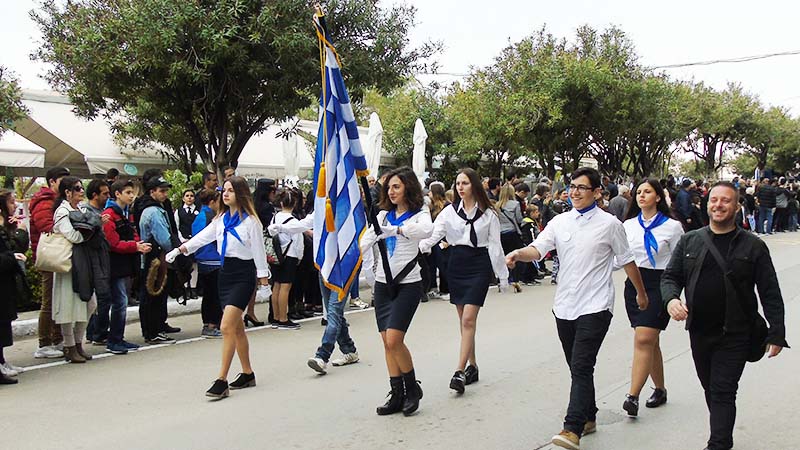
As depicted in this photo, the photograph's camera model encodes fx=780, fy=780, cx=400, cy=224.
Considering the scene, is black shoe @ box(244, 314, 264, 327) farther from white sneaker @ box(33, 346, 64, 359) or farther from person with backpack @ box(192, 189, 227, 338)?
white sneaker @ box(33, 346, 64, 359)

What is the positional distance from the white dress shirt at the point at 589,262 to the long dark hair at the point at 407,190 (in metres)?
1.28

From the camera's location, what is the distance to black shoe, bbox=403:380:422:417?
19.0 feet

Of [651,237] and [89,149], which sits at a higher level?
[89,149]

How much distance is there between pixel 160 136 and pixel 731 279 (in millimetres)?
19267

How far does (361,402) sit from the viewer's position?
6.28 meters

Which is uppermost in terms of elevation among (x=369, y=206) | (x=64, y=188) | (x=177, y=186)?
(x=177, y=186)

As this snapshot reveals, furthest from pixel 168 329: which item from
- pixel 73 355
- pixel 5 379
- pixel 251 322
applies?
pixel 5 379

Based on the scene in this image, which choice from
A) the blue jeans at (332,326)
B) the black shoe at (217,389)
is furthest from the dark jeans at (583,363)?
the black shoe at (217,389)

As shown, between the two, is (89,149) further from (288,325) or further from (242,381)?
(242,381)

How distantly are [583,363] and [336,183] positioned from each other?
2.18 m

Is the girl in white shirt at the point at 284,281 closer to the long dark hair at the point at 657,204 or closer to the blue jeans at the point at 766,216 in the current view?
the long dark hair at the point at 657,204

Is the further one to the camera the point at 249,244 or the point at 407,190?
the point at 249,244

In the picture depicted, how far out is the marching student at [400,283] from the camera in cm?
576

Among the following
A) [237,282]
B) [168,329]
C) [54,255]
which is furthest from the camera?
[168,329]
